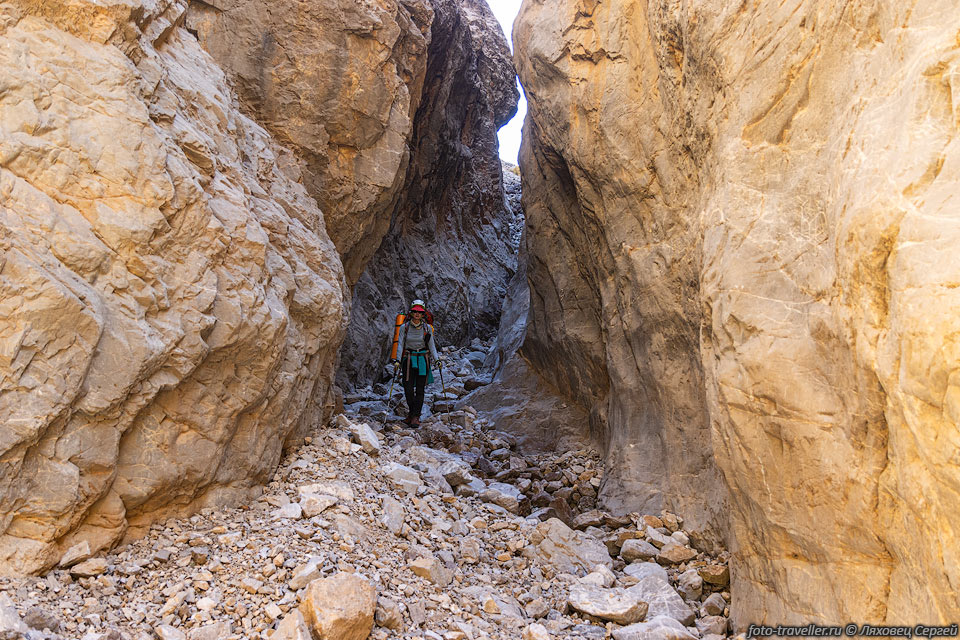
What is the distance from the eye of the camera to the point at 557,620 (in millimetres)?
4438

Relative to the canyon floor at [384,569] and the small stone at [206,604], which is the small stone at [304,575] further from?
the small stone at [206,604]

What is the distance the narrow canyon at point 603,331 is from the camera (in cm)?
301

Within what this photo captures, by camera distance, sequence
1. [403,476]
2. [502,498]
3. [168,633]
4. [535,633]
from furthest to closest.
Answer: [502,498]
[403,476]
[535,633]
[168,633]

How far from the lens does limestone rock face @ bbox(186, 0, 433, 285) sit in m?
7.41

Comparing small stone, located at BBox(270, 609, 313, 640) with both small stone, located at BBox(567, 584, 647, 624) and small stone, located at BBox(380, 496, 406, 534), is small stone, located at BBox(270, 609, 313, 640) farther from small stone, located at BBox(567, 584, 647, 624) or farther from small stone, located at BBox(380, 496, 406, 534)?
small stone, located at BBox(567, 584, 647, 624)

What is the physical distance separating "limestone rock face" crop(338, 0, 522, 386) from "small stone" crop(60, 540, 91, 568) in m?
6.27

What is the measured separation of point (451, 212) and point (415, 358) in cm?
696

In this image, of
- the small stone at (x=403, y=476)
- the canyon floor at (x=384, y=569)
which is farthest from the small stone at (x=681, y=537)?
the small stone at (x=403, y=476)

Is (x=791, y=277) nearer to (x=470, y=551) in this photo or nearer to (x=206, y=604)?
(x=470, y=551)

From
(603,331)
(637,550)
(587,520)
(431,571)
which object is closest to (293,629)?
(431,571)

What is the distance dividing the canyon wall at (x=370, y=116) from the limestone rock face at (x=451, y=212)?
0.12ft

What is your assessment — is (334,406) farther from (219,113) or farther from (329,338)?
(219,113)

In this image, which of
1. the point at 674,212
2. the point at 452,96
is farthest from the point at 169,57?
the point at 452,96

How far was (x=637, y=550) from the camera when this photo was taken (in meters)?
5.54
